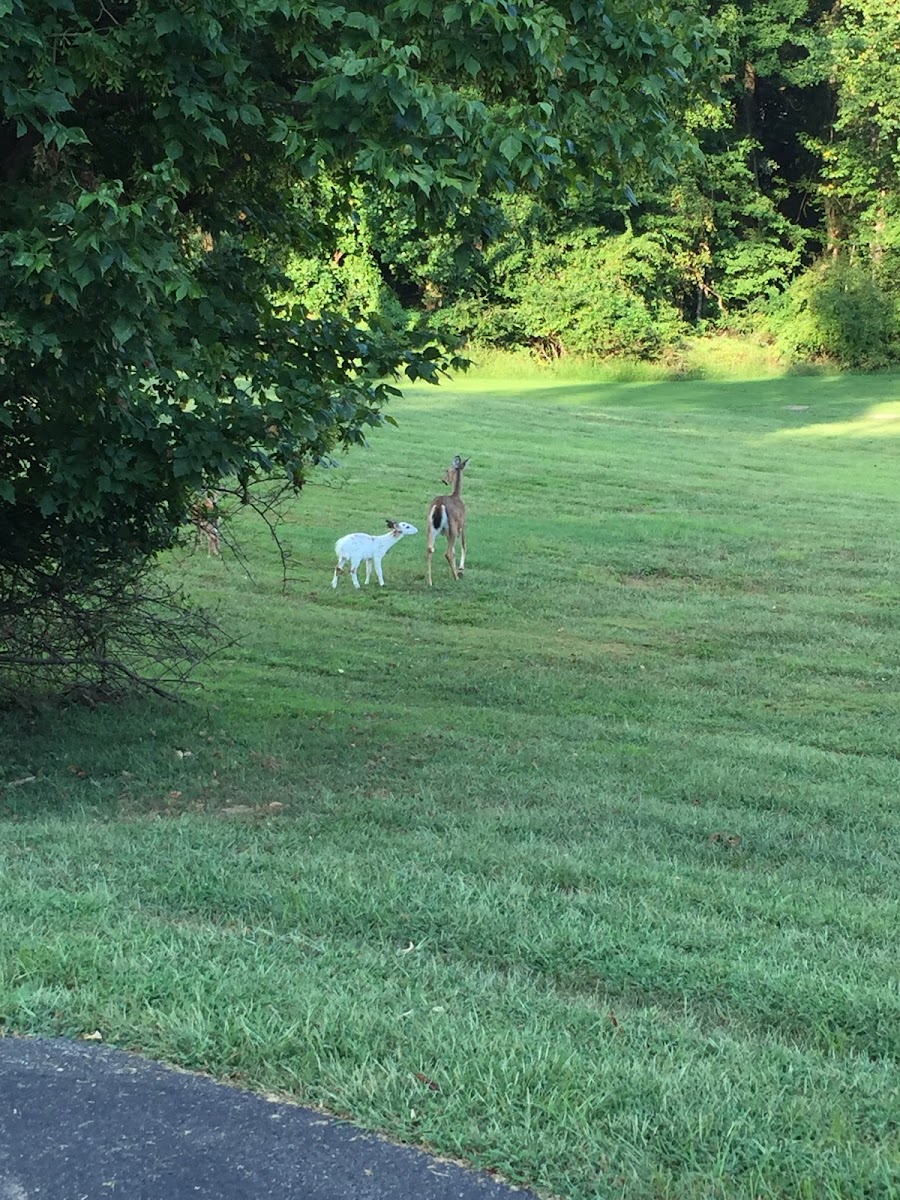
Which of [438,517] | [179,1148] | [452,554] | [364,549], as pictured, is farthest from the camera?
[452,554]

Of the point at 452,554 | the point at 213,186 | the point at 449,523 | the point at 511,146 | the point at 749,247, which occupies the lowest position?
the point at 452,554

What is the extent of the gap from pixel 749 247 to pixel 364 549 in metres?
38.6

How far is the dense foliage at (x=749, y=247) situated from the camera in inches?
1820

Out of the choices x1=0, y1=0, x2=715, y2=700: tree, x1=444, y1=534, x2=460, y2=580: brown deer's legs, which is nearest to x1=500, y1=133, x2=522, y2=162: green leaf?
x1=0, y1=0, x2=715, y2=700: tree

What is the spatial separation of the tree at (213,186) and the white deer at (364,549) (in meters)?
5.98

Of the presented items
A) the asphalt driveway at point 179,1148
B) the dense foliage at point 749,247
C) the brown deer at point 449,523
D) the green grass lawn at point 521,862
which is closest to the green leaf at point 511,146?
the green grass lawn at point 521,862

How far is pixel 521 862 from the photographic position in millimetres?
6410

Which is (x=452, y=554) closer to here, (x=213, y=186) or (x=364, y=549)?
(x=364, y=549)

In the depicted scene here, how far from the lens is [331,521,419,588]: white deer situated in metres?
15.9

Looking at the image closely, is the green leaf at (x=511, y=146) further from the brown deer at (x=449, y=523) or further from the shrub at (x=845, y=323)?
the shrub at (x=845, y=323)

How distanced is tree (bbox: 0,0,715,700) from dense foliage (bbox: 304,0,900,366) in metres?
35.6

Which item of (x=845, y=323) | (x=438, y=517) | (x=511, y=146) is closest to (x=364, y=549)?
(x=438, y=517)

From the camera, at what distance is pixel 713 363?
46.7 meters

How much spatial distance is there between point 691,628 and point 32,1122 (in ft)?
39.9
